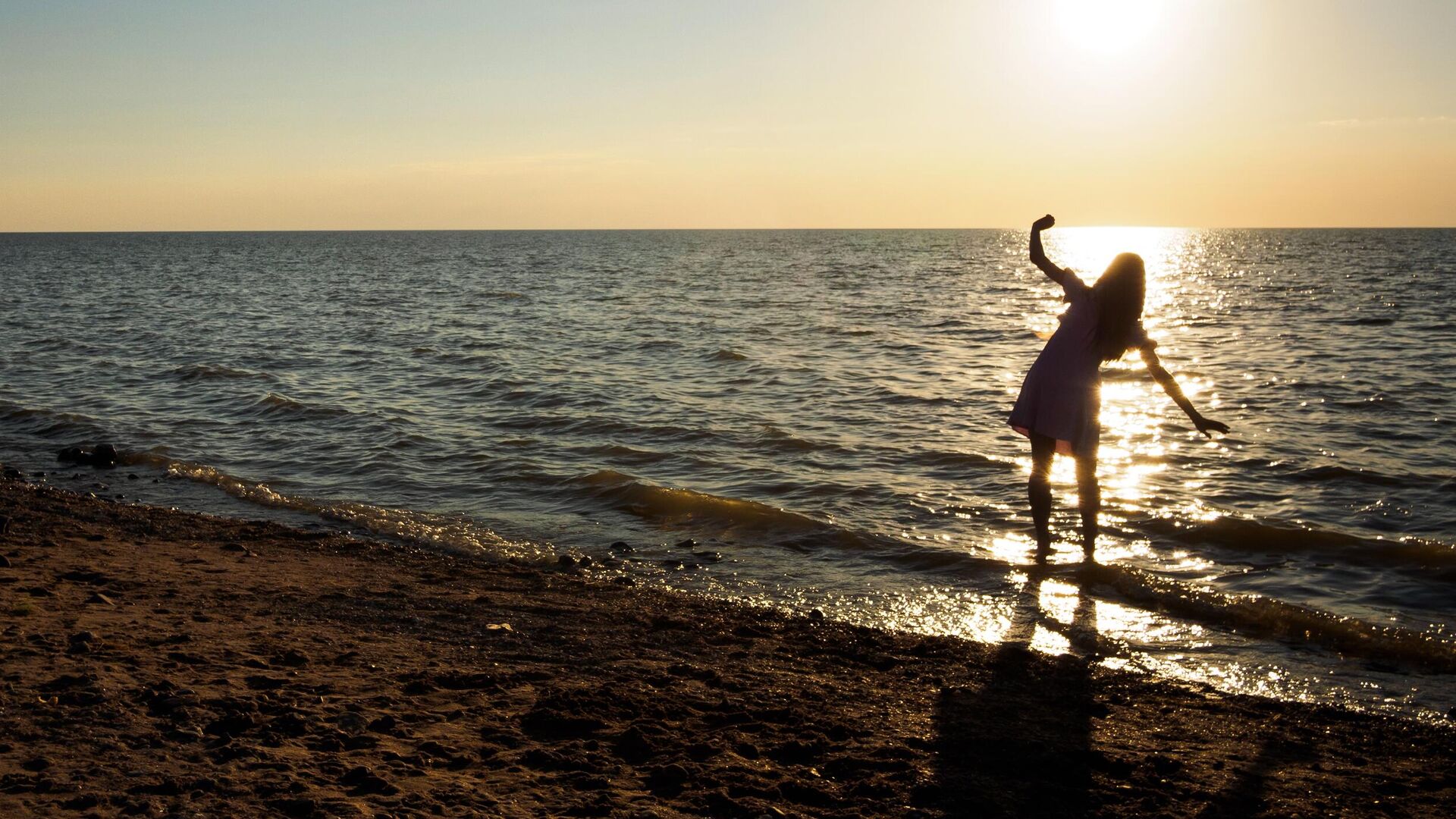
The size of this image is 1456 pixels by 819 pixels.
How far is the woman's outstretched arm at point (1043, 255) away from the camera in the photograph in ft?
21.9

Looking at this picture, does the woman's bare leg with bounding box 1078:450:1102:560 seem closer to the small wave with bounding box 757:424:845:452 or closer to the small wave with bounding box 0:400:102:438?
the small wave with bounding box 757:424:845:452

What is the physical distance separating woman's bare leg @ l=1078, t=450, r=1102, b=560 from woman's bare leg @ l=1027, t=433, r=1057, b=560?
204 millimetres

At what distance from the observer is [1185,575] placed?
7.59 metres

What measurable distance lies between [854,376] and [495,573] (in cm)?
1062

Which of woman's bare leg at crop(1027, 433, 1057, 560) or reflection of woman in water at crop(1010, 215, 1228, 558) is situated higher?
reflection of woman in water at crop(1010, 215, 1228, 558)

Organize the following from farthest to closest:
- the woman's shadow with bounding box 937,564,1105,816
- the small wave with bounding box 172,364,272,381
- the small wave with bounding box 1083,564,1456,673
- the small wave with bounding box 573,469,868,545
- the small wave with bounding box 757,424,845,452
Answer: the small wave with bounding box 172,364,272,381
the small wave with bounding box 757,424,845,452
the small wave with bounding box 573,469,868,545
the small wave with bounding box 1083,564,1456,673
the woman's shadow with bounding box 937,564,1105,816

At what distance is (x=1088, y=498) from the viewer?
7531 mm

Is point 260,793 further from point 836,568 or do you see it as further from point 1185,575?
point 1185,575

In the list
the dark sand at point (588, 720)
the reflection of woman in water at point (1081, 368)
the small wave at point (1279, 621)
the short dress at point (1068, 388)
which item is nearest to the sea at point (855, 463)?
the small wave at point (1279, 621)

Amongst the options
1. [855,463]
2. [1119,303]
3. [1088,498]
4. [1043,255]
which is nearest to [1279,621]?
[1088,498]

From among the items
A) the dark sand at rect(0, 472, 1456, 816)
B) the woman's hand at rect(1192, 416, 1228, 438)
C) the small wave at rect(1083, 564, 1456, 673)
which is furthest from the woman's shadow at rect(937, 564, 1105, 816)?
the woman's hand at rect(1192, 416, 1228, 438)

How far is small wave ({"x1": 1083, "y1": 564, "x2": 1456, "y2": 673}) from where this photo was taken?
6215 millimetres

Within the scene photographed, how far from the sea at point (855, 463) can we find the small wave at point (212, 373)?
0.11 m

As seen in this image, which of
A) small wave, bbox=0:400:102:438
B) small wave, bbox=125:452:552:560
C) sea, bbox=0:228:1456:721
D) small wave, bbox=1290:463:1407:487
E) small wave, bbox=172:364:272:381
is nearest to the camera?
sea, bbox=0:228:1456:721
